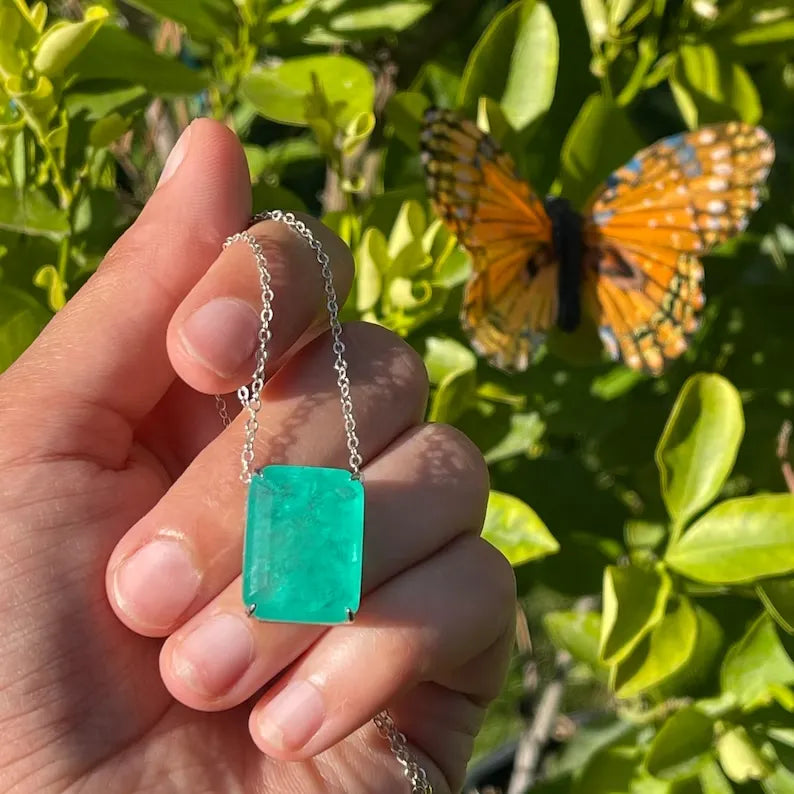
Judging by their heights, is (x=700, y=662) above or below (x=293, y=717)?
below

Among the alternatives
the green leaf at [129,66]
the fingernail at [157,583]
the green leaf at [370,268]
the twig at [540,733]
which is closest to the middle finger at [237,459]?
the fingernail at [157,583]

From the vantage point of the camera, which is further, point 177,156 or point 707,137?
point 707,137

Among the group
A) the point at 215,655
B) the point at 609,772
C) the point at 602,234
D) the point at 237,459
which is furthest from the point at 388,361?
the point at 609,772

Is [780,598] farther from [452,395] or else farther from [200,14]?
[200,14]

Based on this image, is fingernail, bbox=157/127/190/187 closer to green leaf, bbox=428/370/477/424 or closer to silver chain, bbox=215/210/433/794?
silver chain, bbox=215/210/433/794

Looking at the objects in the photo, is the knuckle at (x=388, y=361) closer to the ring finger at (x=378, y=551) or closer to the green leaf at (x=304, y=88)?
the ring finger at (x=378, y=551)
